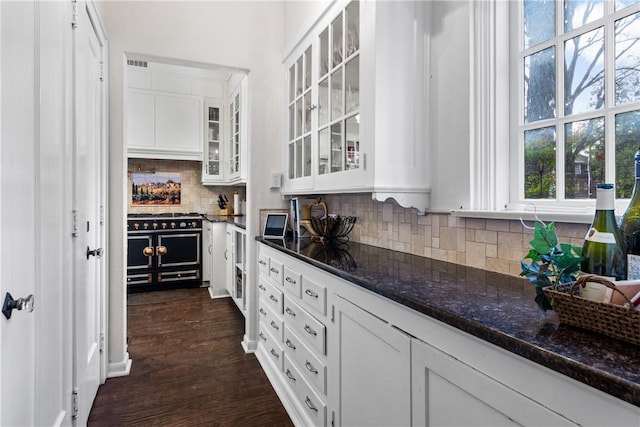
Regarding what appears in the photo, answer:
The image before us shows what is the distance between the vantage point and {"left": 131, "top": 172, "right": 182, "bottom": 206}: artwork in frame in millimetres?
4875

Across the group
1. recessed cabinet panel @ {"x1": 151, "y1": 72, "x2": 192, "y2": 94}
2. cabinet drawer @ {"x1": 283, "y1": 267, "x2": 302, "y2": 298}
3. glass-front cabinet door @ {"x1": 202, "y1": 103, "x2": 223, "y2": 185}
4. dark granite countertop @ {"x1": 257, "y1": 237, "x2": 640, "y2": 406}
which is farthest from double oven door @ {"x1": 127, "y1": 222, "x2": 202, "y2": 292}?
dark granite countertop @ {"x1": 257, "y1": 237, "x2": 640, "y2": 406}

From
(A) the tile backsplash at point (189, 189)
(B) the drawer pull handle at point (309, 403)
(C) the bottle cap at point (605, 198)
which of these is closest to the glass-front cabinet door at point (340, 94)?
(C) the bottle cap at point (605, 198)

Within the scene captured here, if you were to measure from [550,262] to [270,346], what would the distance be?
75.8 inches

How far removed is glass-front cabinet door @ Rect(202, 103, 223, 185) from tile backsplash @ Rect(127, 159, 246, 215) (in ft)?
1.28

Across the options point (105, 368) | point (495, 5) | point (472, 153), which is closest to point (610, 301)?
point (472, 153)

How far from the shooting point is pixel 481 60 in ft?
4.54

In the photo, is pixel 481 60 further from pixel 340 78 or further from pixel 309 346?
pixel 309 346

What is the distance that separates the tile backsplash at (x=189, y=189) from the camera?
4.93 meters

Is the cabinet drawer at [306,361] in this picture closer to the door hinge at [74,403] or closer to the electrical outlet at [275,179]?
the door hinge at [74,403]

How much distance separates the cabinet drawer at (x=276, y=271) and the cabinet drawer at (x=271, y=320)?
0.21 metres

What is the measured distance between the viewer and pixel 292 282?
1.90 m

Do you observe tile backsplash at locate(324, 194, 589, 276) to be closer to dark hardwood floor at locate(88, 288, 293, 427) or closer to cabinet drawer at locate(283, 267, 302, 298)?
cabinet drawer at locate(283, 267, 302, 298)

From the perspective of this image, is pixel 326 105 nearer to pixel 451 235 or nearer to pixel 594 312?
pixel 451 235

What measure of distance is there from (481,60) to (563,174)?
541 millimetres
